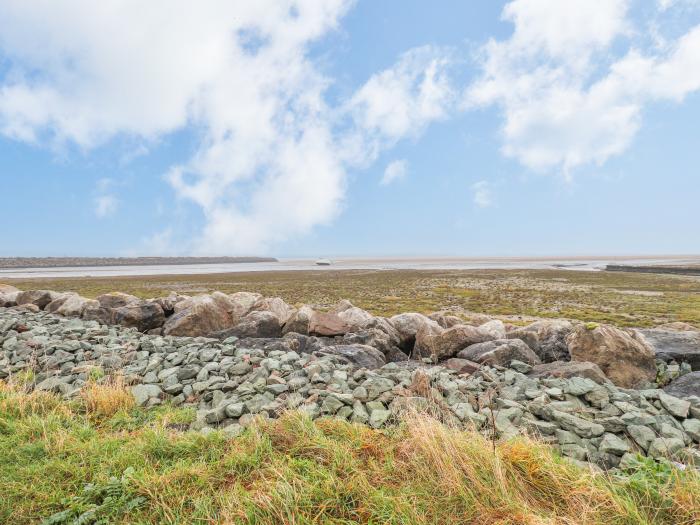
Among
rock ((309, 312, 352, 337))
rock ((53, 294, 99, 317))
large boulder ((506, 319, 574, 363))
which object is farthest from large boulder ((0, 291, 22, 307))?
large boulder ((506, 319, 574, 363))

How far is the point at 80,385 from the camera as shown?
6.00 m

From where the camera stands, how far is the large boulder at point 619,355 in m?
6.95

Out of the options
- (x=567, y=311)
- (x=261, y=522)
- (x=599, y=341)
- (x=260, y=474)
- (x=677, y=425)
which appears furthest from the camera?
(x=567, y=311)

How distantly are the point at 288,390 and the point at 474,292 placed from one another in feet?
91.0

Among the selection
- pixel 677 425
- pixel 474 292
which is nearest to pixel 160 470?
pixel 677 425

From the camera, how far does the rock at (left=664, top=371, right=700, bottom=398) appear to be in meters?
6.05

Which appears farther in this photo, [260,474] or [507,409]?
[507,409]

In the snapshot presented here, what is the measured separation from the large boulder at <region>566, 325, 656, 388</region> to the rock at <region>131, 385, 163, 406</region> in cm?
794

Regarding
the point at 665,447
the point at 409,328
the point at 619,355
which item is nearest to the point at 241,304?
the point at 409,328

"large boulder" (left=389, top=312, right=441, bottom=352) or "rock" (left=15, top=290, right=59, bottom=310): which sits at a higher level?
"rock" (left=15, top=290, right=59, bottom=310)

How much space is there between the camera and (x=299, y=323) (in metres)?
10.5

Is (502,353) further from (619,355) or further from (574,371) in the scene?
(619,355)

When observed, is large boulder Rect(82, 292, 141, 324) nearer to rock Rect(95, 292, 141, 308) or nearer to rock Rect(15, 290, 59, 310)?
rock Rect(95, 292, 141, 308)

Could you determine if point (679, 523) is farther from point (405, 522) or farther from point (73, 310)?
point (73, 310)
